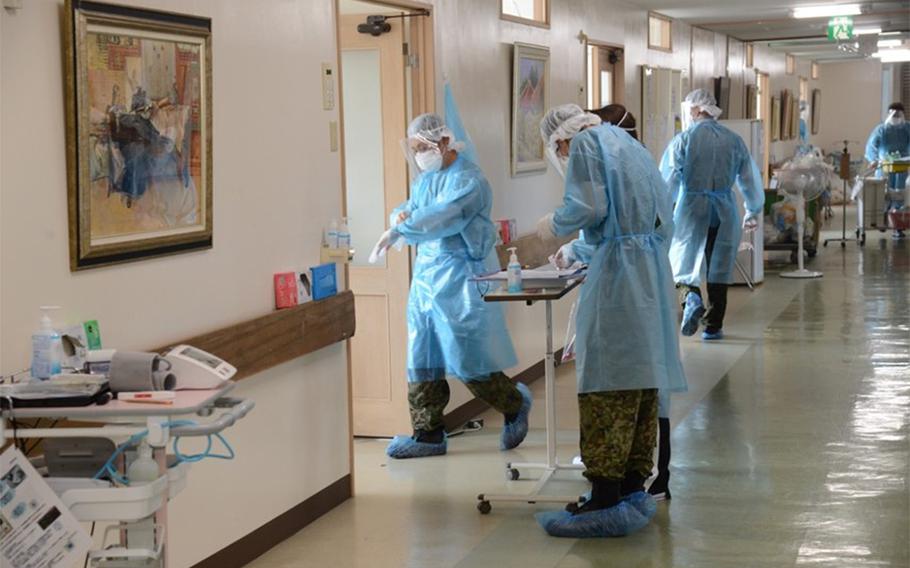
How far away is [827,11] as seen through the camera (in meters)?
12.4

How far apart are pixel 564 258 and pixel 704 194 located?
392 centimetres

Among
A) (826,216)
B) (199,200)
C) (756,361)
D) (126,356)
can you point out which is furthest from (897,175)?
(126,356)

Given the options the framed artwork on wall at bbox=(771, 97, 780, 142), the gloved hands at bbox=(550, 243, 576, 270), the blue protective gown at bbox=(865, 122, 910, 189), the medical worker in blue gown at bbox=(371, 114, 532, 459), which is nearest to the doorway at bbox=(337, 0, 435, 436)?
the medical worker in blue gown at bbox=(371, 114, 532, 459)

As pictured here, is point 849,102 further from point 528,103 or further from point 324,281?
point 324,281

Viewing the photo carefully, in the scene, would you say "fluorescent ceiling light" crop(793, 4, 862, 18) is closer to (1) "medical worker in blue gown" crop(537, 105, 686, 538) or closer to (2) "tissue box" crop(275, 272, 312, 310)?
(1) "medical worker in blue gown" crop(537, 105, 686, 538)

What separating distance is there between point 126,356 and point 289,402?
1.76m

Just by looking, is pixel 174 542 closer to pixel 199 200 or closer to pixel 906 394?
pixel 199 200

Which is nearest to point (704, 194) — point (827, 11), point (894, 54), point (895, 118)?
point (827, 11)

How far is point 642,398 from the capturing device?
4672mm

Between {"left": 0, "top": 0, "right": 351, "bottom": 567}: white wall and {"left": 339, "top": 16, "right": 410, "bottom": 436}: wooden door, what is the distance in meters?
1.01

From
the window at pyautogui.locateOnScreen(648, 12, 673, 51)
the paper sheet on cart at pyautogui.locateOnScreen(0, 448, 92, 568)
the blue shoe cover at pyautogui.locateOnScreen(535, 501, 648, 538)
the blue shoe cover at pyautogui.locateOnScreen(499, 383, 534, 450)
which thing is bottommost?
the blue shoe cover at pyautogui.locateOnScreen(535, 501, 648, 538)

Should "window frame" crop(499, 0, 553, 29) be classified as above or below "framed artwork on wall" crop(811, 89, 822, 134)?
below

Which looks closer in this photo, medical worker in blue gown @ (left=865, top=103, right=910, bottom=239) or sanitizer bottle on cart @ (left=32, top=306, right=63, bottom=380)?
sanitizer bottle on cart @ (left=32, top=306, right=63, bottom=380)

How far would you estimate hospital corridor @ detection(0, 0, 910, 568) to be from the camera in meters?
3.05
